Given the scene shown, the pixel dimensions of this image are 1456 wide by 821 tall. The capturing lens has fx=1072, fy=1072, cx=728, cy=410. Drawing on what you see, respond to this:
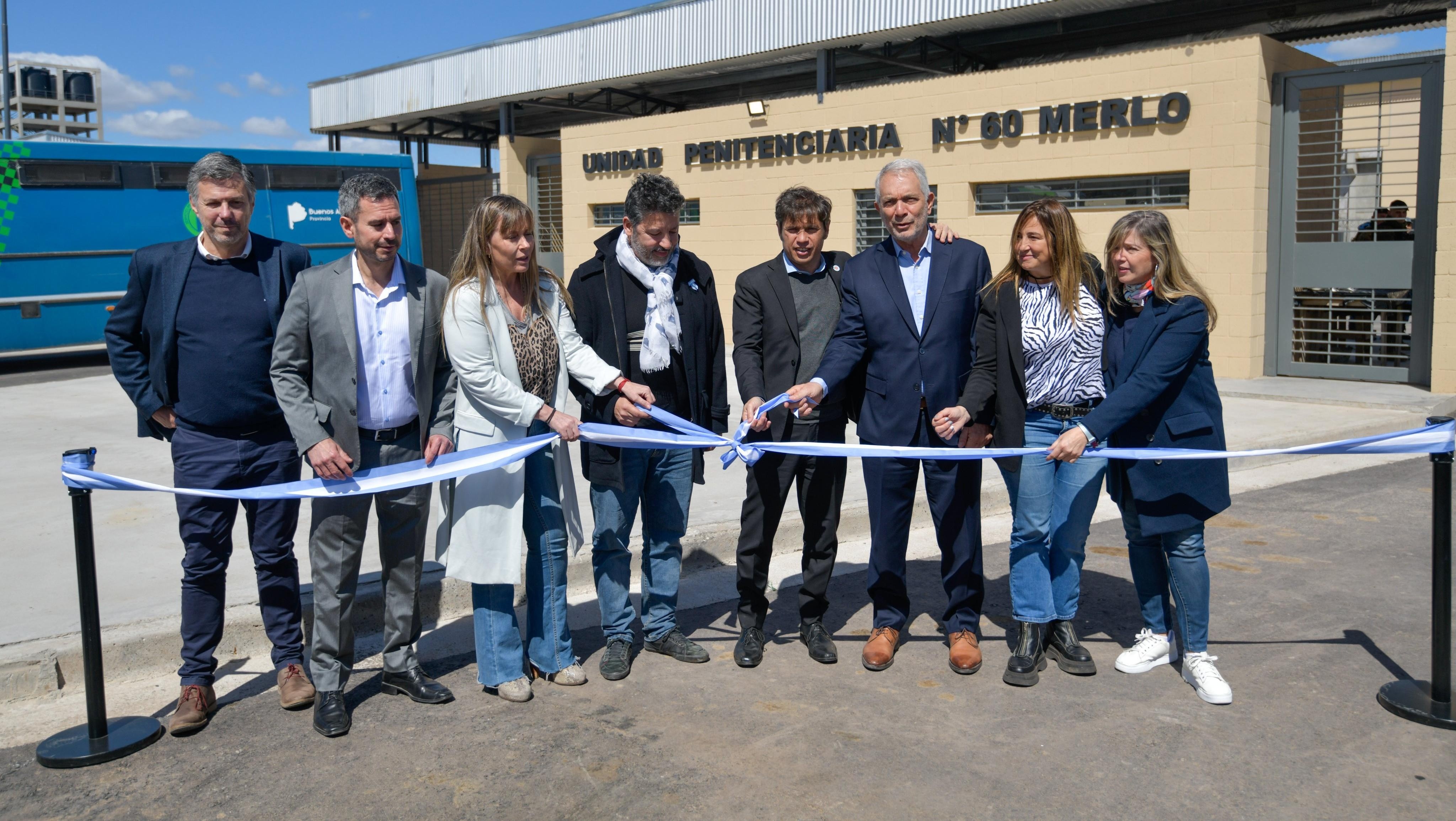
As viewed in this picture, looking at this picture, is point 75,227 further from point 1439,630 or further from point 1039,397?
point 1439,630

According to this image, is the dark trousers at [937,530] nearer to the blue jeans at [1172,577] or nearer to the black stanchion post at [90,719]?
the blue jeans at [1172,577]

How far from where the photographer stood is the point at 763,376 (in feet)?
16.2

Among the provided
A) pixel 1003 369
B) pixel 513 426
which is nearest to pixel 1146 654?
pixel 1003 369

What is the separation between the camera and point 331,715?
408 cm

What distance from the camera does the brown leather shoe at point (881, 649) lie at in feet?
15.3

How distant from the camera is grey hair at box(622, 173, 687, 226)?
460 cm

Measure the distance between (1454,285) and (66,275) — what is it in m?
19.0

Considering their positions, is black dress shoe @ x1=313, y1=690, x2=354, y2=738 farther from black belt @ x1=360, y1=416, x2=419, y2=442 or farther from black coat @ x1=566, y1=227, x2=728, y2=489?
black coat @ x1=566, y1=227, x2=728, y2=489

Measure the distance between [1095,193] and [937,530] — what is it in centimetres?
1159

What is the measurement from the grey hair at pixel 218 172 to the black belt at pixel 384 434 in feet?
3.38

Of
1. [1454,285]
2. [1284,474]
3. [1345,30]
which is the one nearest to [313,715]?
[1284,474]

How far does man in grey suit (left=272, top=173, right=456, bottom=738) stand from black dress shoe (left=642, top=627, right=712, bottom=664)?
1.00 m

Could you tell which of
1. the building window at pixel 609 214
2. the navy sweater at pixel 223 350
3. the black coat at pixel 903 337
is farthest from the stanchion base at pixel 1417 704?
the building window at pixel 609 214

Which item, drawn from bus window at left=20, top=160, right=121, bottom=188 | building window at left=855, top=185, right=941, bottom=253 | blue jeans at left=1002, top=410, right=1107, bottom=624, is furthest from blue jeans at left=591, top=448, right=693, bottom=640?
bus window at left=20, top=160, right=121, bottom=188
